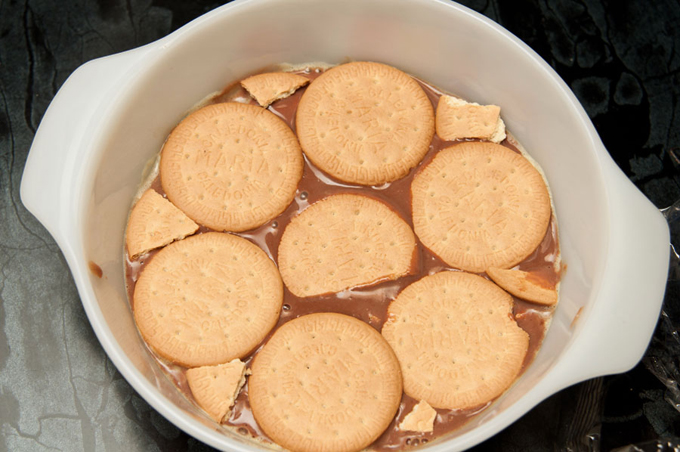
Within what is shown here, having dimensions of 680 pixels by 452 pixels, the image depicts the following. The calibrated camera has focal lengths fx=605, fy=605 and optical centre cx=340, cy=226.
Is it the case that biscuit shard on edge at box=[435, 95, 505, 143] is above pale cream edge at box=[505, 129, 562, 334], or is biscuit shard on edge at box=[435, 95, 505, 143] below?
above

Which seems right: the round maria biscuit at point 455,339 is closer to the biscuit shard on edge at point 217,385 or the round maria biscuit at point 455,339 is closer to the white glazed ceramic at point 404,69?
the white glazed ceramic at point 404,69

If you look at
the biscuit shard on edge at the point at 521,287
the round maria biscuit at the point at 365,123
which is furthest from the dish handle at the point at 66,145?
the biscuit shard on edge at the point at 521,287

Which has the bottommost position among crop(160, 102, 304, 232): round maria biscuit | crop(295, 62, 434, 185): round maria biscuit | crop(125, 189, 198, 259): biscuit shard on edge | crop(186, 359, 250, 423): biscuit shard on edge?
crop(186, 359, 250, 423): biscuit shard on edge

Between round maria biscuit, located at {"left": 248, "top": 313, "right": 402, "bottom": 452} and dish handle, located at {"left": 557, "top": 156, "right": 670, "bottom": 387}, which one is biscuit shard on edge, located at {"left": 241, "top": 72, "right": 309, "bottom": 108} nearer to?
round maria biscuit, located at {"left": 248, "top": 313, "right": 402, "bottom": 452}

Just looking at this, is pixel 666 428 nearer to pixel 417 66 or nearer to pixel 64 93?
pixel 417 66

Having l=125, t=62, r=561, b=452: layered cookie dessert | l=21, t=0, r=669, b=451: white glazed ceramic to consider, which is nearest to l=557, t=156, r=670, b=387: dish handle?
l=21, t=0, r=669, b=451: white glazed ceramic

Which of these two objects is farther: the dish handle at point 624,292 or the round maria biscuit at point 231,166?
the round maria biscuit at point 231,166
